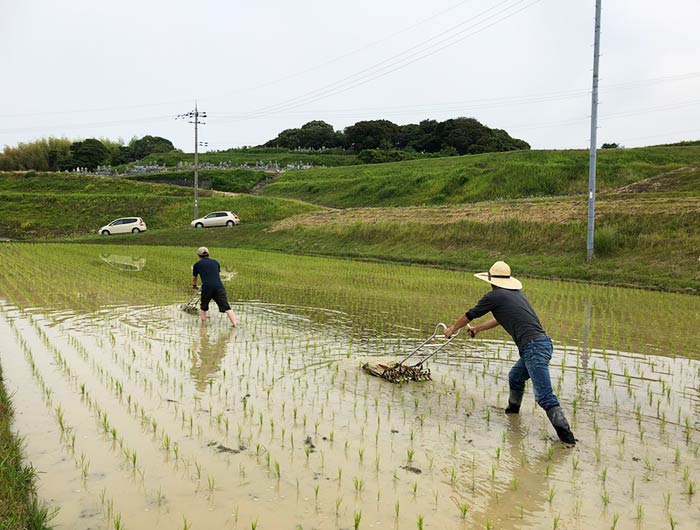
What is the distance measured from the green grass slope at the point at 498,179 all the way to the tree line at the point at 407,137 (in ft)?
93.5

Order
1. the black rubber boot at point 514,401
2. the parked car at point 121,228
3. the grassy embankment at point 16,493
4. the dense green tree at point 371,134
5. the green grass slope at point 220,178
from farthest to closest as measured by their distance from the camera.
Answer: the dense green tree at point 371,134
the green grass slope at point 220,178
the parked car at point 121,228
the black rubber boot at point 514,401
the grassy embankment at point 16,493

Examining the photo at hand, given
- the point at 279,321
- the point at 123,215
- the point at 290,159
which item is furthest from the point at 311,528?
the point at 290,159

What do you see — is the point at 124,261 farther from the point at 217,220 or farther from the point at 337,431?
the point at 337,431

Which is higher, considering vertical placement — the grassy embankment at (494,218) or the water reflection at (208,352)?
the grassy embankment at (494,218)

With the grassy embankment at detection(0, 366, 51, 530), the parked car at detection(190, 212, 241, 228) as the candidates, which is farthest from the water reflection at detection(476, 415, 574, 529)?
the parked car at detection(190, 212, 241, 228)

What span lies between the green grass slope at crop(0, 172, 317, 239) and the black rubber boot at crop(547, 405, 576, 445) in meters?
A: 38.7

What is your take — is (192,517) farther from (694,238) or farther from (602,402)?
(694,238)

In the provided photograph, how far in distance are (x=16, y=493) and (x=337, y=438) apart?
108 inches

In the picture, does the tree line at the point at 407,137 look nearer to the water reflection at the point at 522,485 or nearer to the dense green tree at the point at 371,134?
the dense green tree at the point at 371,134

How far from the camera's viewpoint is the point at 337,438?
5.87 meters

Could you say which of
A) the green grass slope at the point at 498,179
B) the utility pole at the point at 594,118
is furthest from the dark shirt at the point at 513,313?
the green grass slope at the point at 498,179

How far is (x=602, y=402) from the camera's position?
283 inches

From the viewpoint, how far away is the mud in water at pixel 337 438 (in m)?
4.47

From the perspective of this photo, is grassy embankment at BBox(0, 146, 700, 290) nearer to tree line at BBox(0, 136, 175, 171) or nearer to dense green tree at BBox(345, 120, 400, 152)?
tree line at BBox(0, 136, 175, 171)
